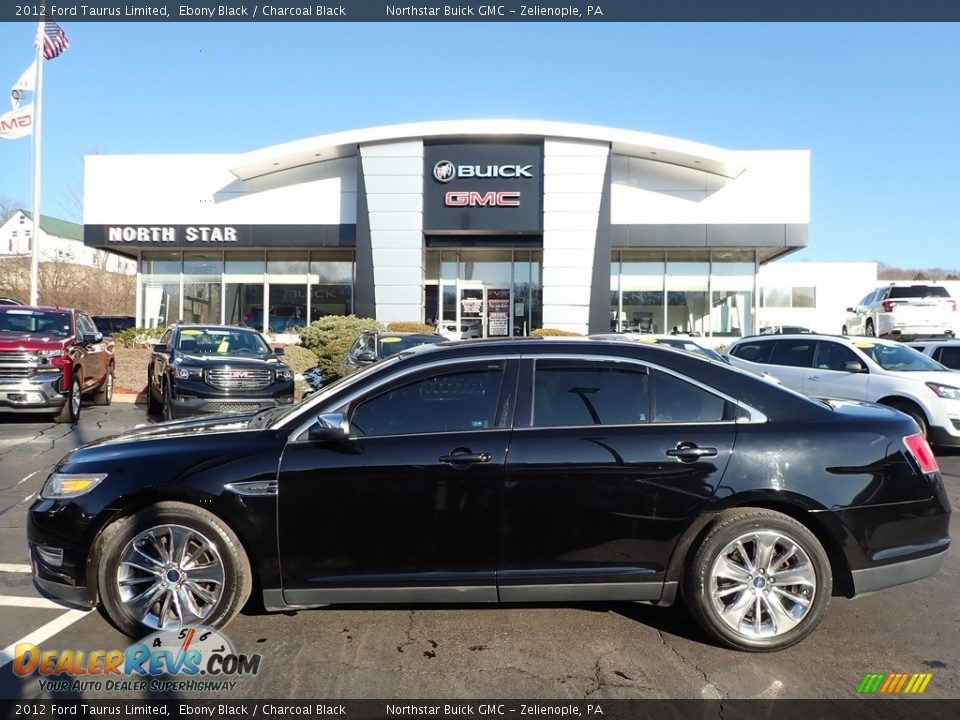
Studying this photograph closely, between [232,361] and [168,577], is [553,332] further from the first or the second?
[168,577]

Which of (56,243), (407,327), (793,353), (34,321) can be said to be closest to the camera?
(793,353)

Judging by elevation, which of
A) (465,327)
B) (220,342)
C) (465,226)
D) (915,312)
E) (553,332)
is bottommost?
(220,342)

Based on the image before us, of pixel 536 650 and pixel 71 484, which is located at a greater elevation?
pixel 71 484

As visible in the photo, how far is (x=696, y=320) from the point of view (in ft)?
83.4

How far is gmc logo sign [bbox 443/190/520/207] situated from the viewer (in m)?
22.7

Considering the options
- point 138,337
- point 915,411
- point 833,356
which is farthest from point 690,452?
point 138,337

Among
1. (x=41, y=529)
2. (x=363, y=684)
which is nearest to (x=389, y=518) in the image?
(x=363, y=684)

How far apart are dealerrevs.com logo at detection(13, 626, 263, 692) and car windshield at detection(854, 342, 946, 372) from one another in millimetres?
9858

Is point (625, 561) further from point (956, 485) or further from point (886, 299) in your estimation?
point (886, 299)

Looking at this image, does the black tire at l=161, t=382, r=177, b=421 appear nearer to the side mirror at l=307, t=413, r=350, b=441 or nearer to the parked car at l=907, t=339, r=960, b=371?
the side mirror at l=307, t=413, r=350, b=441

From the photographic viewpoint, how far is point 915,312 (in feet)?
63.7

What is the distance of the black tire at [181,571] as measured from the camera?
3.70 metres

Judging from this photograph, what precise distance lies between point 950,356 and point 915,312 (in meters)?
8.04

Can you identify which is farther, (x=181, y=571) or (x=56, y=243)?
(x=56, y=243)
